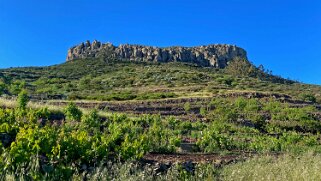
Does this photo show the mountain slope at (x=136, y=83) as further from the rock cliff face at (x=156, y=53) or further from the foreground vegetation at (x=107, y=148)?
the rock cliff face at (x=156, y=53)

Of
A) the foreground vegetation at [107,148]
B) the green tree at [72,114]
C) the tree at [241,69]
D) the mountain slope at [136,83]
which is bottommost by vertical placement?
the foreground vegetation at [107,148]

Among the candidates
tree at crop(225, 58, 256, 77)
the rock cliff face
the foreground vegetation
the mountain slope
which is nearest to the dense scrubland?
the foreground vegetation

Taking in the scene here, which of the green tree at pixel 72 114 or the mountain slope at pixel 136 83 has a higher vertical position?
the mountain slope at pixel 136 83

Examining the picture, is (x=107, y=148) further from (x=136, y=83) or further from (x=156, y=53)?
(x=156, y=53)

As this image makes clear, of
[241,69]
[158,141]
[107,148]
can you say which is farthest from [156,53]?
[107,148]

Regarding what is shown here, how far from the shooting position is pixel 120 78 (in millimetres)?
67375

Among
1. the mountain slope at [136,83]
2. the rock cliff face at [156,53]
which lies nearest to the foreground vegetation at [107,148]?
the mountain slope at [136,83]

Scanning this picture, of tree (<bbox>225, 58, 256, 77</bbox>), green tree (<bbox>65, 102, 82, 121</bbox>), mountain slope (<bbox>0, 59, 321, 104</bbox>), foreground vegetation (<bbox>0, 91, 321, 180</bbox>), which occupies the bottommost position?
foreground vegetation (<bbox>0, 91, 321, 180</bbox>)

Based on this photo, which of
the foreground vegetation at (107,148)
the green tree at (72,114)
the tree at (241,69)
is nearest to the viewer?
the foreground vegetation at (107,148)

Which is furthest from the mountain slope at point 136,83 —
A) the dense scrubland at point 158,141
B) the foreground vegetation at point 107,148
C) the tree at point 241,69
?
the foreground vegetation at point 107,148

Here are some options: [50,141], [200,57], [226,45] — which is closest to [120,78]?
[50,141]

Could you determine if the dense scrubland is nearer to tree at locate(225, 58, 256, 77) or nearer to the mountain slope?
the mountain slope

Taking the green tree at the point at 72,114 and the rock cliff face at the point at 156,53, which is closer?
the green tree at the point at 72,114

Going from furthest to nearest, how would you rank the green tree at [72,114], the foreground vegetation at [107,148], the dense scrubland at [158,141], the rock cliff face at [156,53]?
the rock cliff face at [156,53] < the green tree at [72,114] < the dense scrubland at [158,141] < the foreground vegetation at [107,148]
